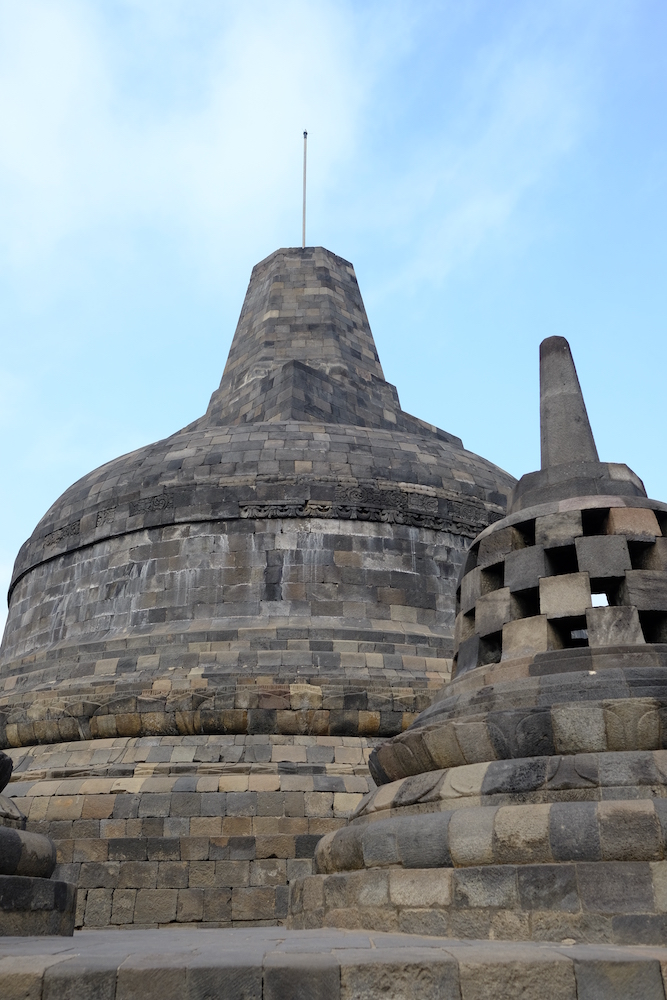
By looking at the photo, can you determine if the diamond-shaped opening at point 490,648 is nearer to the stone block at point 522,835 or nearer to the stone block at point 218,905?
the stone block at point 522,835

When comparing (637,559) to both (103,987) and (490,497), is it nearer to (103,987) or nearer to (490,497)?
(103,987)

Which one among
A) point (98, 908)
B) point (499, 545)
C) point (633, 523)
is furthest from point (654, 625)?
point (98, 908)

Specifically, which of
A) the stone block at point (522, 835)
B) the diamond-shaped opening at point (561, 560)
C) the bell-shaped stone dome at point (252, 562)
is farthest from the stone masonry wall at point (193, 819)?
the stone block at point (522, 835)

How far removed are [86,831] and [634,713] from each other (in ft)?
24.1

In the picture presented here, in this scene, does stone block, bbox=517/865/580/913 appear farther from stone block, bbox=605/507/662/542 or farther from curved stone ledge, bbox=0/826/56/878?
curved stone ledge, bbox=0/826/56/878

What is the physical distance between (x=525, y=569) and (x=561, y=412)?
8.40 ft

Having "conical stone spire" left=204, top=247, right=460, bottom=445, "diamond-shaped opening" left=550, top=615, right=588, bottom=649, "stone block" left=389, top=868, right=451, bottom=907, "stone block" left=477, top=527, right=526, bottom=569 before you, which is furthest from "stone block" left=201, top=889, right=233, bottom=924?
"conical stone spire" left=204, top=247, right=460, bottom=445

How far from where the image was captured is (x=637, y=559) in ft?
28.2

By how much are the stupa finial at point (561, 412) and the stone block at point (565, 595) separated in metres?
1.93

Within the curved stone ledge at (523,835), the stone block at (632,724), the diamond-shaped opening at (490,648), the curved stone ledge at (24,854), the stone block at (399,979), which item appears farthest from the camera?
the diamond-shaped opening at (490,648)

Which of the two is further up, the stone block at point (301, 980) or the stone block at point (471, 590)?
the stone block at point (471, 590)

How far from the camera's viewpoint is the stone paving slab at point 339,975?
4.21 m

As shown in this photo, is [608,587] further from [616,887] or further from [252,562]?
[252,562]

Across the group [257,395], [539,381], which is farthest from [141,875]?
[257,395]
